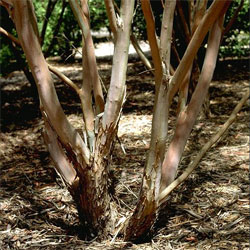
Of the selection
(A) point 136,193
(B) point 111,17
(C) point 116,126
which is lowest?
(A) point 136,193

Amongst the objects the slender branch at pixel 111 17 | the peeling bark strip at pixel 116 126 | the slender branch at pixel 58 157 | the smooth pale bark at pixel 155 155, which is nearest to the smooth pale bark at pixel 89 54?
the peeling bark strip at pixel 116 126

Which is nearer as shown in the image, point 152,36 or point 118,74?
point 152,36

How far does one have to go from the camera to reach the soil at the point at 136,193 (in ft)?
9.58

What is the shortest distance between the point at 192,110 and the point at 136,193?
3.43 ft

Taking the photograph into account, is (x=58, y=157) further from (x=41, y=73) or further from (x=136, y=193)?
(x=136, y=193)

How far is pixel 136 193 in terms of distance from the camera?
3502mm

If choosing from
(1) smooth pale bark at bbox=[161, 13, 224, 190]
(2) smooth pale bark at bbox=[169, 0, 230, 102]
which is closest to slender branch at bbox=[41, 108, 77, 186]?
(1) smooth pale bark at bbox=[161, 13, 224, 190]

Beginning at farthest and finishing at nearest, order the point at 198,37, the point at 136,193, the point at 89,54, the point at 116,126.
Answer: the point at 136,193 → the point at 89,54 → the point at 116,126 → the point at 198,37

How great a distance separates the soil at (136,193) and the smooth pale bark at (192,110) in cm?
44

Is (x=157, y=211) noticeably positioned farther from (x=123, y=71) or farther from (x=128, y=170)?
(x=128, y=170)

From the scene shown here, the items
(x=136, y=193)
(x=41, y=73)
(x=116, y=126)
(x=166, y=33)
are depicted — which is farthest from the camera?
(x=136, y=193)

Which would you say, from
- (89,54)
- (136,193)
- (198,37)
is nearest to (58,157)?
(89,54)

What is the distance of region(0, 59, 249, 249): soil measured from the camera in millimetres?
2920

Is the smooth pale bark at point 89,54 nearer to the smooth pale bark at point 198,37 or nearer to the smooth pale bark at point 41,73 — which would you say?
the smooth pale bark at point 41,73
